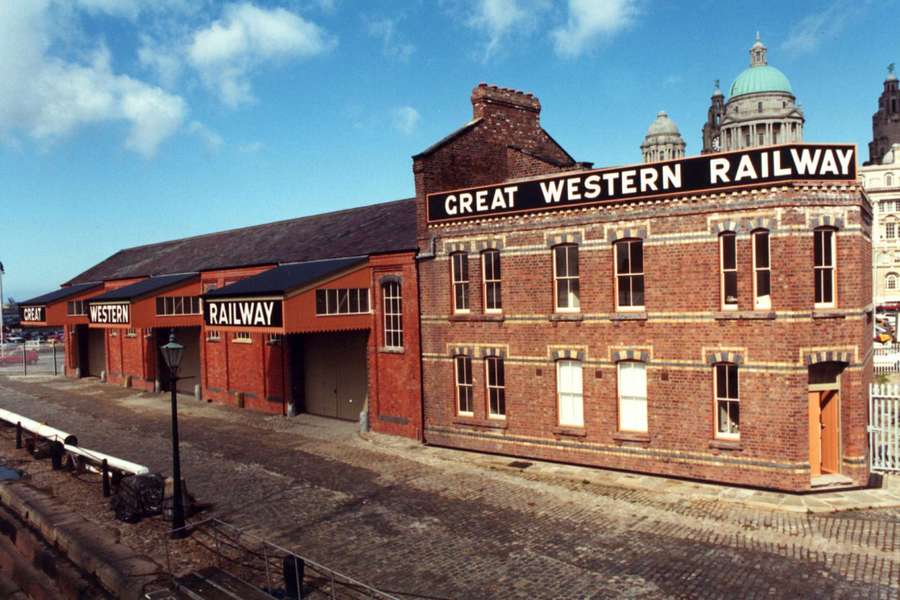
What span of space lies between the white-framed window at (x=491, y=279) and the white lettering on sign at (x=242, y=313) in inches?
274

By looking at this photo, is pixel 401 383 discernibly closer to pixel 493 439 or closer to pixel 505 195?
pixel 493 439

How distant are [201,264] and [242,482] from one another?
1981 cm

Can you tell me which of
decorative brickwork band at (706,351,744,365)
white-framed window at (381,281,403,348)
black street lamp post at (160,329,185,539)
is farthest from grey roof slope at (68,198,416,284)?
decorative brickwork band at (706,351,744,365)

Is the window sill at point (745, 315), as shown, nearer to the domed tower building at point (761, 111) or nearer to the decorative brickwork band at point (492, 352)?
the decorative brickwork band at point (492, 352)

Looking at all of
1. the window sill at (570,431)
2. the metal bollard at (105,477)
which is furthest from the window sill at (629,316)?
the metal bollard at (105,477)

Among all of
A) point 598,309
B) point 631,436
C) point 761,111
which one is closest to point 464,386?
point 598,309

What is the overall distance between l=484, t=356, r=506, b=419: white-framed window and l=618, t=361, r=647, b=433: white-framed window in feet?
12.5

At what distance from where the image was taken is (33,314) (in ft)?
135

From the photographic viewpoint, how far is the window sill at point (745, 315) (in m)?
16.4

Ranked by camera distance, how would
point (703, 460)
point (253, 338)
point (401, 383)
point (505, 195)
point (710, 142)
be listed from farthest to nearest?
1. point (710, 142)
2. point (253, 338)
3. point (401, 383)
4. point (505, 195)
5. point (703, 460)

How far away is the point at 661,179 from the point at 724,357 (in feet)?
15.8

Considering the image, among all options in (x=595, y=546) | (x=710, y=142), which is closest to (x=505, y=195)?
(x=595, y=546)

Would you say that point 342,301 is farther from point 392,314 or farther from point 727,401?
point 727,401

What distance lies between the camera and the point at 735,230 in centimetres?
1675
